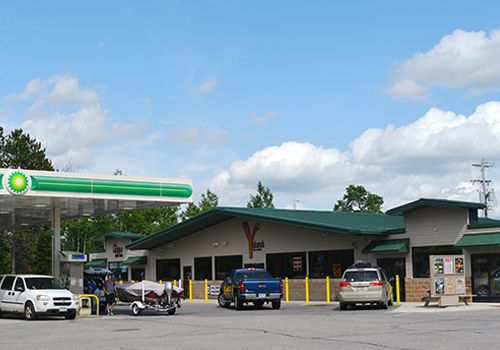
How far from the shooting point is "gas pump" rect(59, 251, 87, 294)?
31344 millimetres

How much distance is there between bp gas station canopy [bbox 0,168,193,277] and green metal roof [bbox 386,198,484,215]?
9609mm

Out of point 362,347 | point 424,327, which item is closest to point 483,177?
point 424,327

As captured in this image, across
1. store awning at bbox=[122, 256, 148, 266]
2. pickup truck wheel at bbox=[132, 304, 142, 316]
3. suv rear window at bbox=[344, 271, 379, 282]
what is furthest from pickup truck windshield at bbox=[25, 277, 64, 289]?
store awning at bbox=[122, 256, 148, 266]

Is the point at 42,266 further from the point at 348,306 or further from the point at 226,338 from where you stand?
the point at 226,338

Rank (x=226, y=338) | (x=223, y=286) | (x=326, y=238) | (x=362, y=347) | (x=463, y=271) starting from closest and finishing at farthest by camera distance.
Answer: (x=362, y=347) < (x=226, y=338) < (x=463, y=271) < (x=223, y=286) < (x=326, y=238)

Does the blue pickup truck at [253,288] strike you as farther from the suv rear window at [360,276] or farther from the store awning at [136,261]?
the store awning at [136,261]

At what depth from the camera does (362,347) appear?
15.1m

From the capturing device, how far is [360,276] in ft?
97.5

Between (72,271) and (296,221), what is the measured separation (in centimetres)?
1246

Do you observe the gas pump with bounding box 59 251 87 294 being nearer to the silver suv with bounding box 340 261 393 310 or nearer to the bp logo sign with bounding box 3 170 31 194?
the bp logo sign with bounding box 3 170 31 194

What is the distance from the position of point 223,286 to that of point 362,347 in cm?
1887

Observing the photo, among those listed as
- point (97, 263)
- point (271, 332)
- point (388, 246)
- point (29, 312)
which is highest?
point (388, 246)

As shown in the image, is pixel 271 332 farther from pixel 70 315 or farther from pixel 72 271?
pixel 72 271

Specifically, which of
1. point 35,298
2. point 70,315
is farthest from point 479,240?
point 35,298
